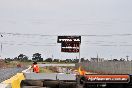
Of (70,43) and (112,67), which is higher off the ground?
(70,43)

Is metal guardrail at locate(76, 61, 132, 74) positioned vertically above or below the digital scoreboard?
below

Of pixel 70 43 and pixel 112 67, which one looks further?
pixel 112 67

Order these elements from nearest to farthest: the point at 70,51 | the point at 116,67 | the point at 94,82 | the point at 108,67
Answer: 1. the point at 94,82
2. the point at 70,51
3. the point at 116,67
4. the point at 108,67

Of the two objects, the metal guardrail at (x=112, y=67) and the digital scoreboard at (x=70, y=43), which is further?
the metal guardrail at (x=112, y=67)

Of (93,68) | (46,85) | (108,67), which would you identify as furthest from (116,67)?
(46,85)

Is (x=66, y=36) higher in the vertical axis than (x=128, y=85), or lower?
higher

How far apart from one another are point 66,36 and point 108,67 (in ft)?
99.3

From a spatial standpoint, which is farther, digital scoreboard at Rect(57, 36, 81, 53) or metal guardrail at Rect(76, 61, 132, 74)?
metal guardrail at Rect(76, 61, 132, 74)

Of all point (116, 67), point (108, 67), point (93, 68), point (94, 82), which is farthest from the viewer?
point (93, 68)

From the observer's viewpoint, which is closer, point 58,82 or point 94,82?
point 94,82

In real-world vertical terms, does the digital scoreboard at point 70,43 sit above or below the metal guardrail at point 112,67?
above

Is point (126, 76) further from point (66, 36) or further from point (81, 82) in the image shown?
point (66, 36)

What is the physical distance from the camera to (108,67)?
7194cm

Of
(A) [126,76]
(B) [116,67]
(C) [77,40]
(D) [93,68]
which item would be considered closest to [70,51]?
(C) [77,40]
